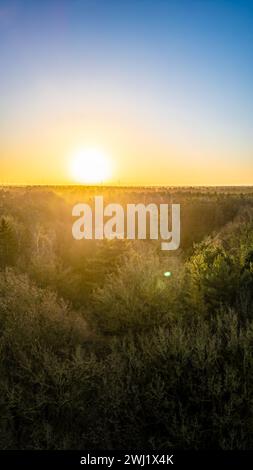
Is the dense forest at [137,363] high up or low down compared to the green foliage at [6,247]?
down

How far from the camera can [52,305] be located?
12.9 m

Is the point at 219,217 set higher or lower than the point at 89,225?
higher

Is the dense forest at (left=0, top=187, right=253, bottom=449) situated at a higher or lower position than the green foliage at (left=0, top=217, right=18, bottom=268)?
lower

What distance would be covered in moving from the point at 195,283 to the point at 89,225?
740 inches

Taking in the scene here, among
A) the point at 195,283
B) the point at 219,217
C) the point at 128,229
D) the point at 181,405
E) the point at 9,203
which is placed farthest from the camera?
the point at 219,217

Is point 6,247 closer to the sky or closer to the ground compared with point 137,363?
closer to the sky

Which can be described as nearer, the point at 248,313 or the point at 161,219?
the point at 248,313

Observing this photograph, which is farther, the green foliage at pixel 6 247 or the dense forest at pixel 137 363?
the green foliage at pixel 6 247

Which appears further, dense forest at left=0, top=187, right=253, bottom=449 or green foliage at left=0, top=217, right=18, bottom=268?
green foliage at left=0, top=217, right=18, bottom=268

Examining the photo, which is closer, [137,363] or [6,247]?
[137,363]

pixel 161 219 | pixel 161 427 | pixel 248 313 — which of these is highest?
pixel 161 219

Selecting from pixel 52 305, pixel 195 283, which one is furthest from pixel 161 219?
pixel 52 305
